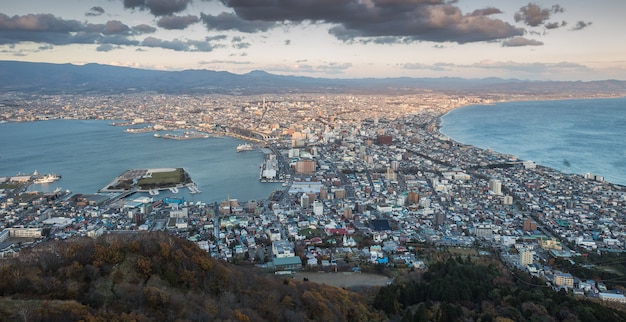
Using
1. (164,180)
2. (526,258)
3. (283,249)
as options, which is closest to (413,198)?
(526,258)

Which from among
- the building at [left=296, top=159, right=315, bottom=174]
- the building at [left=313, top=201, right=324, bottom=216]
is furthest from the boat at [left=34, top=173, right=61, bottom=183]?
the building at [left=313, top=201, right=324, bottom=216]

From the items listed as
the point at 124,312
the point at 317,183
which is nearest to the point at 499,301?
the point at 124,312

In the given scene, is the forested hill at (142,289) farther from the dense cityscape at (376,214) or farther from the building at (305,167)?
the building at (305,167)

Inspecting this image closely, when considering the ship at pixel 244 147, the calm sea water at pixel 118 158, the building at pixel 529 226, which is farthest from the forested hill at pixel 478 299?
the ship at pixel 244 147

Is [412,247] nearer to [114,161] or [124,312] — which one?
[124,312]

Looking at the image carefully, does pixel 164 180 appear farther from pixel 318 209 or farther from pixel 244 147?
pixel 244 147

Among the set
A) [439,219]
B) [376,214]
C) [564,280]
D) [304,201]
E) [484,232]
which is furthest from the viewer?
[304,201]
